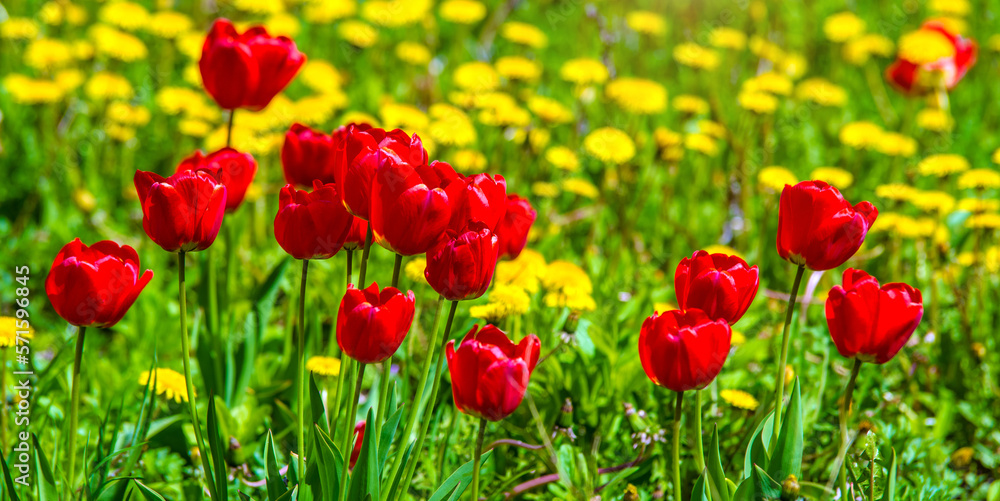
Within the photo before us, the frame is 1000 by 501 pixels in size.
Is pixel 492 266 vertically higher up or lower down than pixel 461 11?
lower down

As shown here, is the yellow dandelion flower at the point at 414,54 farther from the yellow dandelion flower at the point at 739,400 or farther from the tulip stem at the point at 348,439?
the tulip stem at the point at 348,439

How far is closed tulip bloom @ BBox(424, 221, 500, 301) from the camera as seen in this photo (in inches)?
42.4

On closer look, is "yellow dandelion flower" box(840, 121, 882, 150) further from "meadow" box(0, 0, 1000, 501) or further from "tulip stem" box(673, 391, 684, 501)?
"tulip stem" box(673, 391, 684, 501)

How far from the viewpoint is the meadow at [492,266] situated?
1169 mm

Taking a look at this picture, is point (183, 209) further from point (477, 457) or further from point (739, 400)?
point (739, 400)

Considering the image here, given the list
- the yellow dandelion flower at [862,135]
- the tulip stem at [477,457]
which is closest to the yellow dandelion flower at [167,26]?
the yellow dandelion flower at [862,135]

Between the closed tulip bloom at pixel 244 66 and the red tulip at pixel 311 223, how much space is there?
0.60m

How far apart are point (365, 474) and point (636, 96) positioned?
7.26 ft

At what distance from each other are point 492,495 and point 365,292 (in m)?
0.59

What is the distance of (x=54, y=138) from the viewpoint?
3244 millimetres

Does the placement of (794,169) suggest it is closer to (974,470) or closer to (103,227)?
(974,470)

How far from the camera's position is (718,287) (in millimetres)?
1196

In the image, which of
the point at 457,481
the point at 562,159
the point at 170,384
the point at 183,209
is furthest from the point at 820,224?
the point at 562,159

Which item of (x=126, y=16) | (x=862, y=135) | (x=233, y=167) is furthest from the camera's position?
(x=126, y=16)
